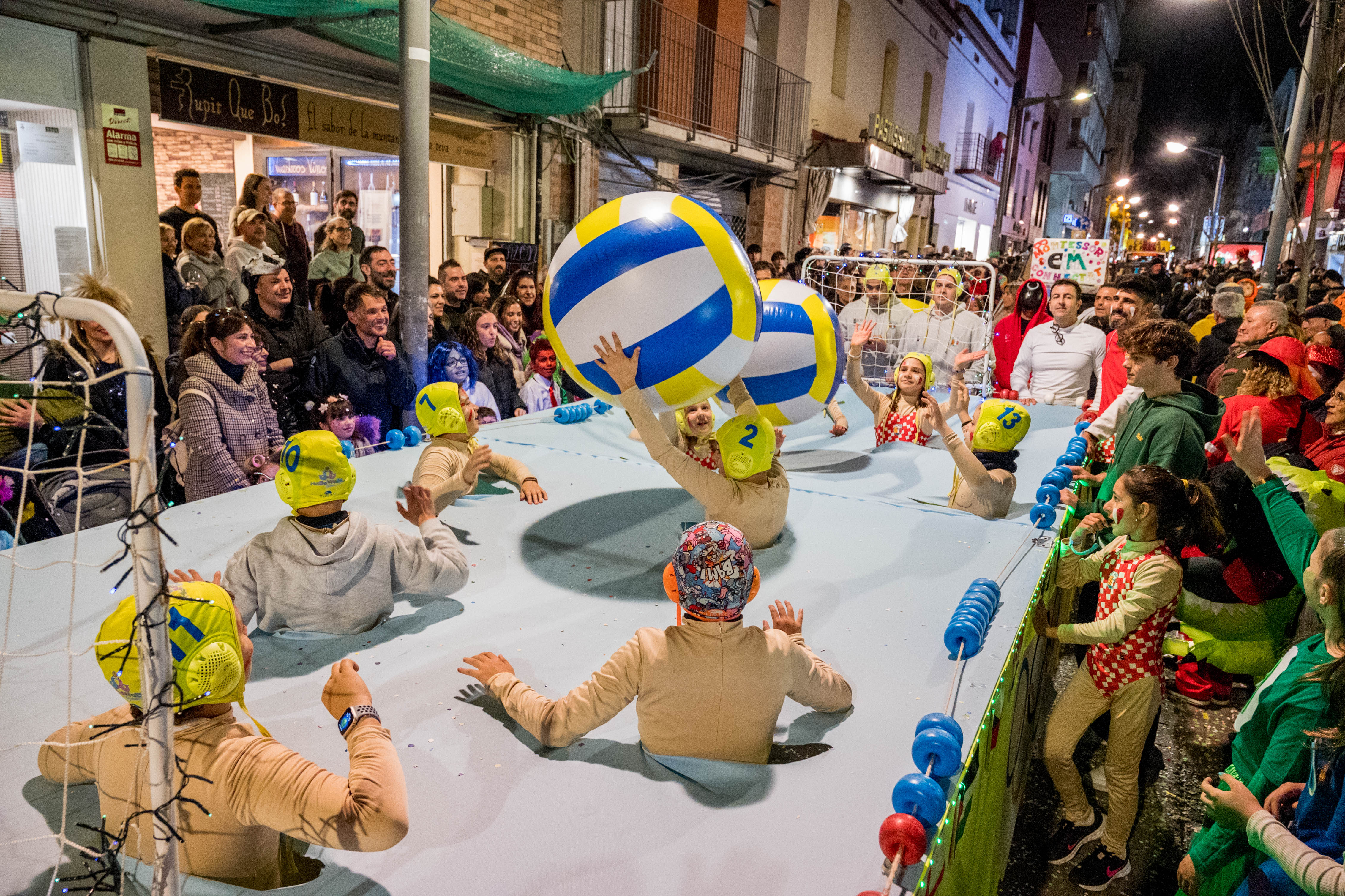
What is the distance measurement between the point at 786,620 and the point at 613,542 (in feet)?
5.23

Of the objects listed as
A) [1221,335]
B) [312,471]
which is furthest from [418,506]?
[1221,335]

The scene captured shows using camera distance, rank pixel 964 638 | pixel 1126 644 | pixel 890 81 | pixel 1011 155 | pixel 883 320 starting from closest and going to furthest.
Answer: pixel 964 638 → pixel 1126 644 → pixel 883 320 → pixel 890 81 → pixel 1011 155

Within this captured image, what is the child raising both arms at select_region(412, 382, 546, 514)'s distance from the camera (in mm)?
4016

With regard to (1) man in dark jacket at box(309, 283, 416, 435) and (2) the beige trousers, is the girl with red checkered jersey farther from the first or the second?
(1) man in dark jacket at box(309, 283, 416, 435)

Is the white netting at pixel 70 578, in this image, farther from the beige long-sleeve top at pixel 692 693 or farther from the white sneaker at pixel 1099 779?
the white sneaker at pixel 1099 779

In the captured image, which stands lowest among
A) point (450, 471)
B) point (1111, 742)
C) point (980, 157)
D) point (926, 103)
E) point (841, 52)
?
point (1111, 742)

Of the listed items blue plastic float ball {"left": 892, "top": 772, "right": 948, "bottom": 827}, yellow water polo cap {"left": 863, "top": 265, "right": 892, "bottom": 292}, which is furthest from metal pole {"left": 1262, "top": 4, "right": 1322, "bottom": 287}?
blue plastic float ball {"left": 892, "top": 772, "right": 948, "bottom": 827}

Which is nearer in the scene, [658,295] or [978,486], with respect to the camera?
[658,295]

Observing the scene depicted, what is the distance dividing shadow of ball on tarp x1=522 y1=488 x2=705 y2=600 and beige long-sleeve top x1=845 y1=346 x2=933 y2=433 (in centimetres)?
179

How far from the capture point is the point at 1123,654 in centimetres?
323

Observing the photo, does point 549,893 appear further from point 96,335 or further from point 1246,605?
point 1246,605

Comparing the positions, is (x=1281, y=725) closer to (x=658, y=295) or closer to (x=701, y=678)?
(x=701, y=678)

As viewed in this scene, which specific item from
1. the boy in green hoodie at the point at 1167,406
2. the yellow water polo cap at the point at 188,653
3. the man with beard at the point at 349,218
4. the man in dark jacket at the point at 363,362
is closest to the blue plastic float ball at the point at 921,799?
the yellow water polo cap at the point at 188,653

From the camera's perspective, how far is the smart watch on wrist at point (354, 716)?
6.06ft
